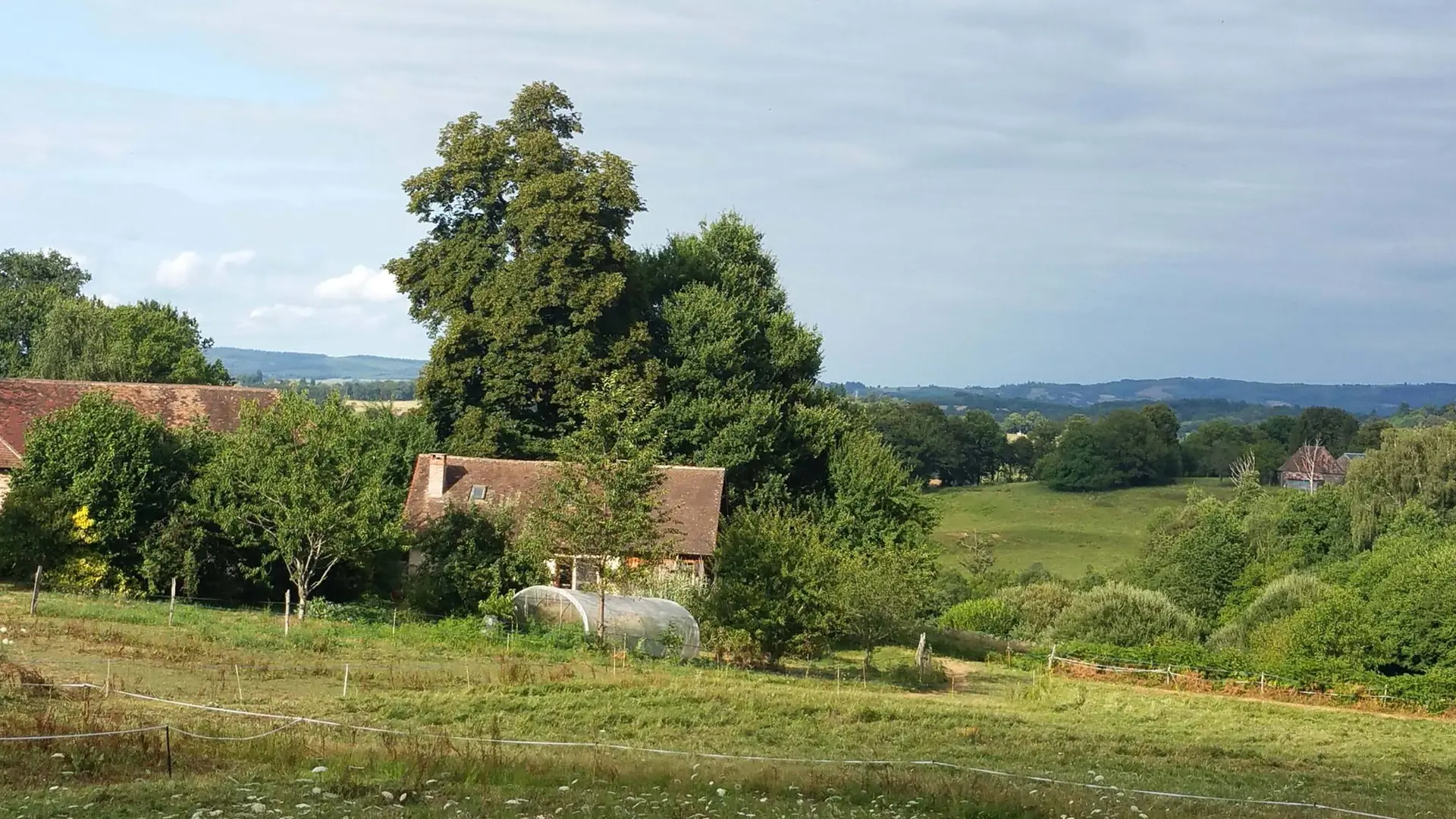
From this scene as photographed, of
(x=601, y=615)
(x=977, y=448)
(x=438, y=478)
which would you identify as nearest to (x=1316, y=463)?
(x=977, y=448)

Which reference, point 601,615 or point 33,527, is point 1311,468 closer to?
point 601,615

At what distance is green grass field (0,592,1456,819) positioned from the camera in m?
14.6

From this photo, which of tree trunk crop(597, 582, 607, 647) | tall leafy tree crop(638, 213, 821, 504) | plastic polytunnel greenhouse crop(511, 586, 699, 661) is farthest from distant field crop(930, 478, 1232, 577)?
tree trunk crop(597, 582, 607, 647)

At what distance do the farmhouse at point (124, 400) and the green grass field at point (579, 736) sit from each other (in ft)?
39.5

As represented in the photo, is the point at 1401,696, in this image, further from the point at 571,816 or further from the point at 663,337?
the point at 571,816

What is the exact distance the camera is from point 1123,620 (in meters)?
50.0

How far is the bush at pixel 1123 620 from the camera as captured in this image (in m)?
49.7

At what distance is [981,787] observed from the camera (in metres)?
16.7

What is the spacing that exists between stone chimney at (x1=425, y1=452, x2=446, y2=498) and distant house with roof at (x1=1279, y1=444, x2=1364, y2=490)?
8526 centimetres

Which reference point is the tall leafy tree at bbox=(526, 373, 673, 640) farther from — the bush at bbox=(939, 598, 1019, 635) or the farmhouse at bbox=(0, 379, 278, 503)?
the bush at bbox=(939, 598, 1019, 635)

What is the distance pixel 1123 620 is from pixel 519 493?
2294cm

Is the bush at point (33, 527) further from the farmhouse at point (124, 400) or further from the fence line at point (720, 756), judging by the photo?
the fence line at point (720, 756)

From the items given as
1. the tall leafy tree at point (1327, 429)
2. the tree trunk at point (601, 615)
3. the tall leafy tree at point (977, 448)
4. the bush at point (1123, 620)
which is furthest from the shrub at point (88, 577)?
the tall leafy tree at point (1327, 429)

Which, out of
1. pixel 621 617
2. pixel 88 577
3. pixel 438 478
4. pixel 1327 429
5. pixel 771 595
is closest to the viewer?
pixel 621 617
